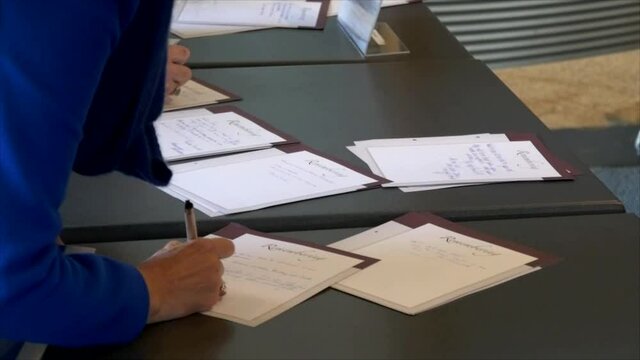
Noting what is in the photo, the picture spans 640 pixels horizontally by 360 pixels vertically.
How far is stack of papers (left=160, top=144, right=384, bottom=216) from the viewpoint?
1.44 meters

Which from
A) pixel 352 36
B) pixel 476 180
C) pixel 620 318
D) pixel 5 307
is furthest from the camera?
pixel 352 36

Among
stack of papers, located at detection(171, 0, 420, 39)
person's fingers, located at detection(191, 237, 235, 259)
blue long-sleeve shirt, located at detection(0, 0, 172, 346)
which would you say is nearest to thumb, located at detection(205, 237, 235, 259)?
person's fingers, located at detection(191, 237, 235, 259)

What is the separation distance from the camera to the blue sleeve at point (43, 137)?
860 mm

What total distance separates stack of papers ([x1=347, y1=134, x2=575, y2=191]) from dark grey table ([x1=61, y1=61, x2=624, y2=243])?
2 cm

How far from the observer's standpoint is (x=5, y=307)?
0.94 m

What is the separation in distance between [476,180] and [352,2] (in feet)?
2.86

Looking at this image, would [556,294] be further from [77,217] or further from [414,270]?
[77,217]

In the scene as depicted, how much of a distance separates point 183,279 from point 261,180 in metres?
0.40

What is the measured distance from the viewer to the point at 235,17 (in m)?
2.39

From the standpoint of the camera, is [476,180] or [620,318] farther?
[476,180]

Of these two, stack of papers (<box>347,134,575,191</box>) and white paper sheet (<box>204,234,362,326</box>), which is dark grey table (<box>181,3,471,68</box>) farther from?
white paper sheet (<box>204,234,362,326</box>)

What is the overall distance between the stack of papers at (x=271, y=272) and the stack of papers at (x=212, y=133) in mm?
295

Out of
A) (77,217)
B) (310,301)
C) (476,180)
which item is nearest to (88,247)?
(77,217)

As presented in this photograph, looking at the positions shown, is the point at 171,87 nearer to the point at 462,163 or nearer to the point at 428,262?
the point at 462,163
